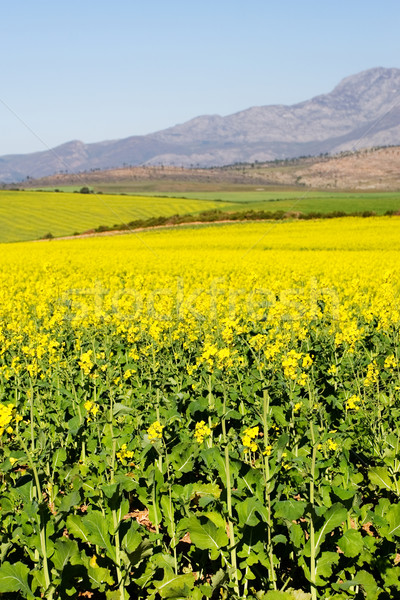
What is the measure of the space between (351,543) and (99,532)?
197cm

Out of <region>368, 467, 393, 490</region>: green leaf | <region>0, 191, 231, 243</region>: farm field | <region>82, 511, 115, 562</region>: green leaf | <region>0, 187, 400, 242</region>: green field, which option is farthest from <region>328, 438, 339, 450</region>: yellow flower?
<region>0, 187, 400, 242</region>: green field

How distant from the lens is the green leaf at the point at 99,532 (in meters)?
4.47

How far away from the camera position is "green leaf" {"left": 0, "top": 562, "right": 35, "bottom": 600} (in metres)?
4.11

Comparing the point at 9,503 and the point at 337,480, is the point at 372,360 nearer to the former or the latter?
the point at 337,480

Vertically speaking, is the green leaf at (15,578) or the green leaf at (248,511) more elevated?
the green leaf at (248,511)

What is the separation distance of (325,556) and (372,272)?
19.1 metres

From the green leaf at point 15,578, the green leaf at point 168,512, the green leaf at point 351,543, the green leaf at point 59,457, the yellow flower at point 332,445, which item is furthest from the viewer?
the green leaf at point 59,457

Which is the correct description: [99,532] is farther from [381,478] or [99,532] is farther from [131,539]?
[381,478]

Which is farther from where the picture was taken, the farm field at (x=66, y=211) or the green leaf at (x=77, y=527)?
the farm field at (x=66, y=211)

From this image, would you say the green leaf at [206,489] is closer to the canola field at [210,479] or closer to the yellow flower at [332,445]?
the canola field at [210,479]

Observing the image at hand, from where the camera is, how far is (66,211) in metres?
80.2

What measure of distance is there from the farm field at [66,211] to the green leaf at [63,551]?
191 ft

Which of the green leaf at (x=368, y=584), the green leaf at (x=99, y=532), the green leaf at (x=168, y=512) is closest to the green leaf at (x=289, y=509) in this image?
the green leaf at (x=368, y=584)

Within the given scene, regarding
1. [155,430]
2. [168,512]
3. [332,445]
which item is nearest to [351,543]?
[332,445]
